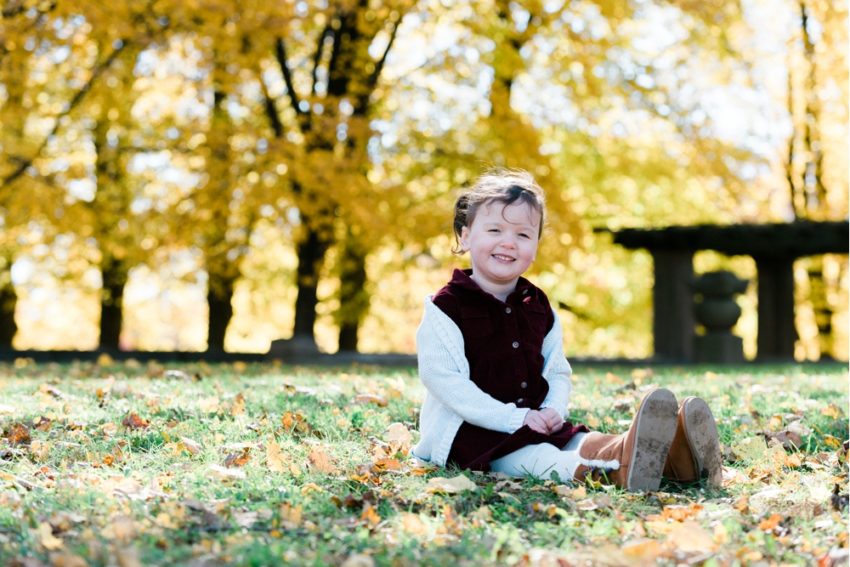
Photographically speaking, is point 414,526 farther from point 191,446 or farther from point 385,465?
point 191,446

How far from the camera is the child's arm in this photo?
388 centimetres

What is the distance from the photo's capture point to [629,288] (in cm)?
1986

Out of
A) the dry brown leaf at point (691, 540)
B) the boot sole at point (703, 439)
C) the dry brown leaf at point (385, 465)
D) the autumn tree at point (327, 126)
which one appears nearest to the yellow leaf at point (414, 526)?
the dry brown leaf at point (691, 540)

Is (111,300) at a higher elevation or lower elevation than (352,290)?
lower

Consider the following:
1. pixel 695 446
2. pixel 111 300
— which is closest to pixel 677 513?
pixel 695 446

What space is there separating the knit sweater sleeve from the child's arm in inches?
8.4

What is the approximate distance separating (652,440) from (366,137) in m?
8.38

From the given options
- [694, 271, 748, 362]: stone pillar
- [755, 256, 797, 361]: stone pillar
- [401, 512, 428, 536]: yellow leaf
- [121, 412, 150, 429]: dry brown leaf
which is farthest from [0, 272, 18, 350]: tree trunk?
[401, 512, 428, 536]: yellow leaf

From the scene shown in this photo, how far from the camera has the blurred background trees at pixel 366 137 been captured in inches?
444

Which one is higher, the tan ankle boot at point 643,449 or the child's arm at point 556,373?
the child's arm at point 556,373

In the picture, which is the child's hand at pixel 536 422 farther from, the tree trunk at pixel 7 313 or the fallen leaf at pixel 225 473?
the tree trunk at pixel 7 313

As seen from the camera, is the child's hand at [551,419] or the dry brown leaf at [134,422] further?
the dry brown leaf at [134,422]

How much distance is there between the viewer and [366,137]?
11359 mm

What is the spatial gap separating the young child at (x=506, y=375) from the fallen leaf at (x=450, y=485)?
365 millimetres
